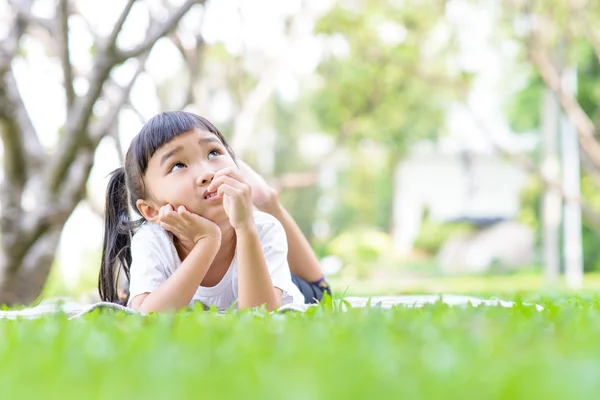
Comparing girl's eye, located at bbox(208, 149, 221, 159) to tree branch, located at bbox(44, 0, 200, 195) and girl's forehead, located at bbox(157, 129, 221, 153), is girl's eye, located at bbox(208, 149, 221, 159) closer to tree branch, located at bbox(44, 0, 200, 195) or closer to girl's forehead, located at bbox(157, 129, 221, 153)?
girl's forehead, located at bbox(157, 129, 221, 153)

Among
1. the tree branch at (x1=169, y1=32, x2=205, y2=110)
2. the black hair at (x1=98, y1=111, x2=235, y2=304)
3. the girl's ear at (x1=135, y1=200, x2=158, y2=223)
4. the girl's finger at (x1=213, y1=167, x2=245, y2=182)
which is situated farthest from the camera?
the tree branch at (x1=169, y1=32, x2=205, y2=110)

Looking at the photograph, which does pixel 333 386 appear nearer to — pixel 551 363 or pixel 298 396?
pixel 298 396

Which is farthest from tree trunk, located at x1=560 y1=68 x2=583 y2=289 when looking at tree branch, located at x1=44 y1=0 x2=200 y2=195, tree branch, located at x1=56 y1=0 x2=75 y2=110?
tree branch, located at x1=56 y1=0 x2=75 y2=110

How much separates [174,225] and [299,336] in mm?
1564

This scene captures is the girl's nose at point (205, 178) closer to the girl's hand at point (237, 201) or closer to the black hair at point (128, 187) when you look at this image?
the girl's hand at point (237, 201)

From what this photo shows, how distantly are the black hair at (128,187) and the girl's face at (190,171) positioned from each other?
52mm

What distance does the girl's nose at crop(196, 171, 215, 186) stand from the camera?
2.97m

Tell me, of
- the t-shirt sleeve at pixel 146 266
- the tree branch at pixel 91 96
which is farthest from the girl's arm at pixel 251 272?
the tree branch at pixel 91 96

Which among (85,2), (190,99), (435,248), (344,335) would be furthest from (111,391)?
(435,248)

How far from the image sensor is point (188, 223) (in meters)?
2.93

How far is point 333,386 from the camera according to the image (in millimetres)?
997

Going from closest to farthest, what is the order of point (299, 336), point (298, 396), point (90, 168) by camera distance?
point (298, 396) → point (299, 336) → point (90, 168)

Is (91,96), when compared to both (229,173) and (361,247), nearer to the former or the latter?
(229,173)

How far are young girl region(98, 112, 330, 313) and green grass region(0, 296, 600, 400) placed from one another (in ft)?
2.86
